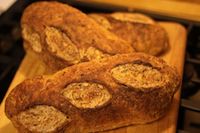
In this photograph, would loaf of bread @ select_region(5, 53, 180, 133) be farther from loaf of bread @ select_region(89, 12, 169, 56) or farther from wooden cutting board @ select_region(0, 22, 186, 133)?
loaf of bread @ select_region(89, 12, 169, 56)

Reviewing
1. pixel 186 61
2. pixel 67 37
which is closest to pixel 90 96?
pixel 67 37

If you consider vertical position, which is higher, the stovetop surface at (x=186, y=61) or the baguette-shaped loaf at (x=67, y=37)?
the baguette-shaped loaf at (x=67, y=37)

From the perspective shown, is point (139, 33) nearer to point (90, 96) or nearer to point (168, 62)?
point (168, 62)

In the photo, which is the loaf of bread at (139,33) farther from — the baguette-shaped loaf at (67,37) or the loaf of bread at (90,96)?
the loaf of bread at (90,96)

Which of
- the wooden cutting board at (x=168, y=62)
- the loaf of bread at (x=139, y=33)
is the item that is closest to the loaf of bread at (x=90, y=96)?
the wooden cutting board at (x=168, y=62)

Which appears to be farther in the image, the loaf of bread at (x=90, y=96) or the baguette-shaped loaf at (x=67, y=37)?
the baguette-shaped loaf at (x=67, y=37)

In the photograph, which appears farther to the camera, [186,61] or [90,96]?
[186,61]
